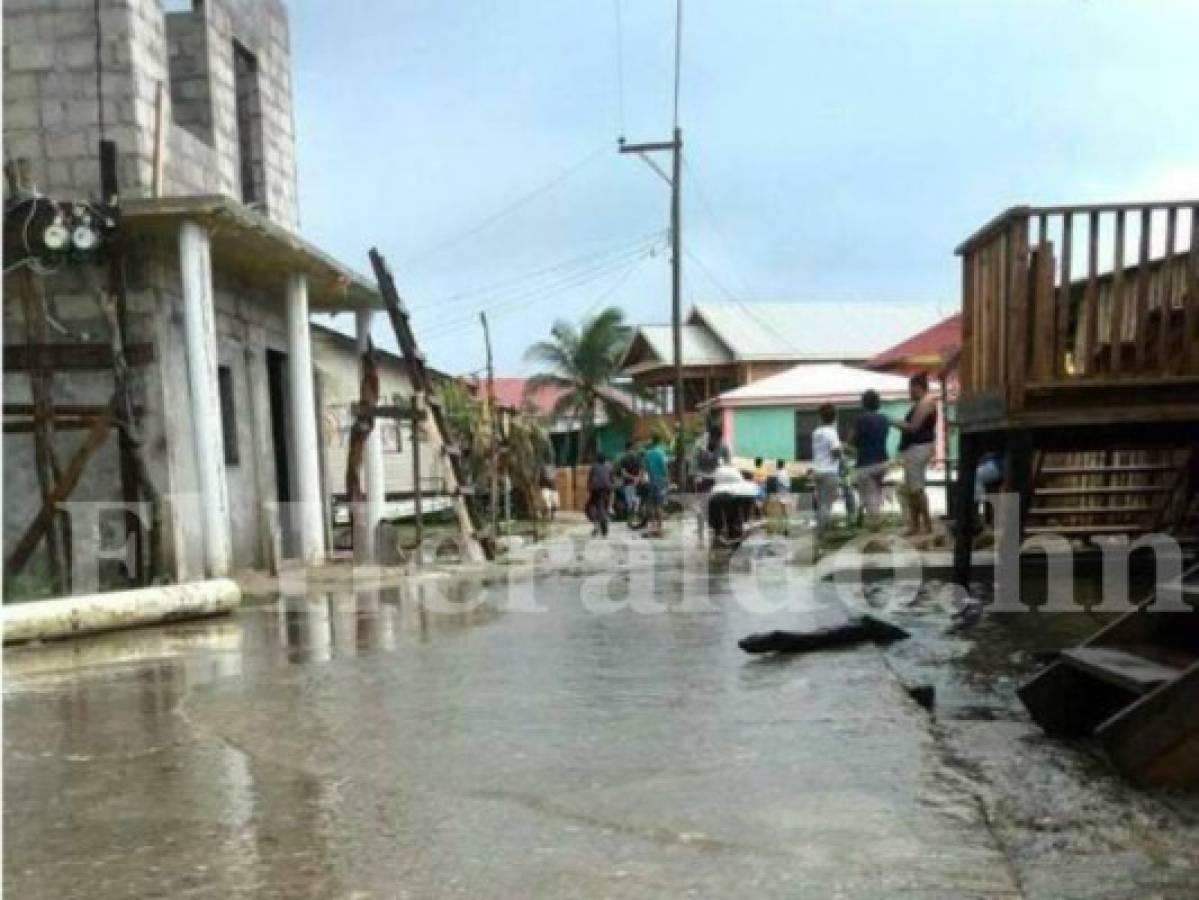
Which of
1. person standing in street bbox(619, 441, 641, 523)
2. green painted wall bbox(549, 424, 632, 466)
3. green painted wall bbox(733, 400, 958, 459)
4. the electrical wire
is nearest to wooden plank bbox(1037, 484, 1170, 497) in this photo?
the electrical wire

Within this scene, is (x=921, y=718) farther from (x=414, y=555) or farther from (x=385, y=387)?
(x=385, y=387)

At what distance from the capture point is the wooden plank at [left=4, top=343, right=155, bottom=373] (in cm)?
988

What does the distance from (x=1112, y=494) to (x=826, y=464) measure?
5331mm

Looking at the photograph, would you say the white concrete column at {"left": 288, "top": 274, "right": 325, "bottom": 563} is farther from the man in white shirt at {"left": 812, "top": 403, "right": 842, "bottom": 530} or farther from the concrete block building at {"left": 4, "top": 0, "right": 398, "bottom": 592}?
the man in white shirt at {"left": 812, "top": 403, "right": 842, "bottom": 530}

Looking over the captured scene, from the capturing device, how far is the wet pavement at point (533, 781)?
3.02 m

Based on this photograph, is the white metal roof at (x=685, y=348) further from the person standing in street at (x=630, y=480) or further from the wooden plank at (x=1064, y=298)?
the wooden plank at (x=1064, y=298)

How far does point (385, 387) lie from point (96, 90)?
16146 mm

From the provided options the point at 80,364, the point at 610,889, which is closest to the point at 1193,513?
the point at 610,889

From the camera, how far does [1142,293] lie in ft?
22.1

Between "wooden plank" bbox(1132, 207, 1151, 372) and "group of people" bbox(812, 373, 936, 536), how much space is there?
15.0 ft

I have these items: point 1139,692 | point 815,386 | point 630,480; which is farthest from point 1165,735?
point 630,480

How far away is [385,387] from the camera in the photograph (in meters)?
26.7

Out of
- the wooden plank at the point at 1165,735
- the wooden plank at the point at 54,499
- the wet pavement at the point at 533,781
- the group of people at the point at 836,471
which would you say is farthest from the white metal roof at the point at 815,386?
the wooden plank at the point at 1165,735

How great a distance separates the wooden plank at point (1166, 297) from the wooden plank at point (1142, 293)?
63 millimetres
